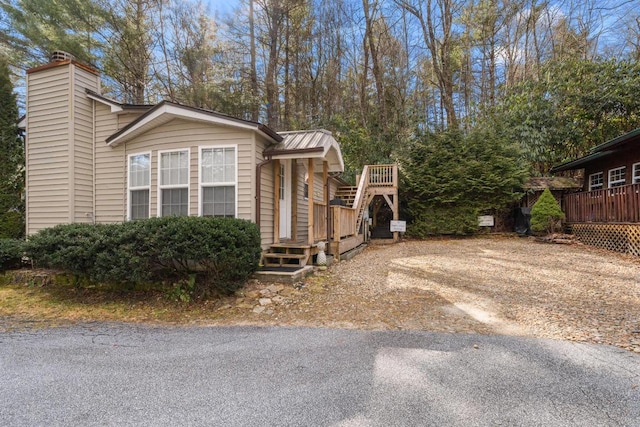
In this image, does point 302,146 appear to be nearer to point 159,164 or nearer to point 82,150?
point 159,164

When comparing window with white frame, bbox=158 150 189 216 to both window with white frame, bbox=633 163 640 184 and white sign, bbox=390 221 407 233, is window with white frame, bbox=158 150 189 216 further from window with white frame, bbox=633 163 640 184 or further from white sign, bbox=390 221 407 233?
window with white frame, bbox=633 163 640 184

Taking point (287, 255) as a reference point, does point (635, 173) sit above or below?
above

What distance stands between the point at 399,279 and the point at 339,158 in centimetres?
395

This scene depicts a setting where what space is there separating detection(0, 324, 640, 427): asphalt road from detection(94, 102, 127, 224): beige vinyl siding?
13.6ft

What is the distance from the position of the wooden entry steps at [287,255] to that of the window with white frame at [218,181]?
114cm

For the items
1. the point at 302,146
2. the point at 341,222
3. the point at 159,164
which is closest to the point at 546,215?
the point at 341,222

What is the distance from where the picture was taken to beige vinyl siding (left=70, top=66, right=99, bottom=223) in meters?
7.50

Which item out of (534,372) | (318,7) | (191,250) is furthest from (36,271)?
(318,7)

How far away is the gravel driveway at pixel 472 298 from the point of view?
401 cm

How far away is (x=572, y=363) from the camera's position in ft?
9.77

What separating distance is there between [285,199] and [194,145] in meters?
2.47

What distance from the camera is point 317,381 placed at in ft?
9.01

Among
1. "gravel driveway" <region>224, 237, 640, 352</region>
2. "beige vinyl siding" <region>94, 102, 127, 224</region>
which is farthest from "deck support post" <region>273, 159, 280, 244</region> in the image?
"beige vinyl siding" <region>94, 102, 127, 224</region>

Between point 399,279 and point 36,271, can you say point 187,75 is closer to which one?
point 36,271
